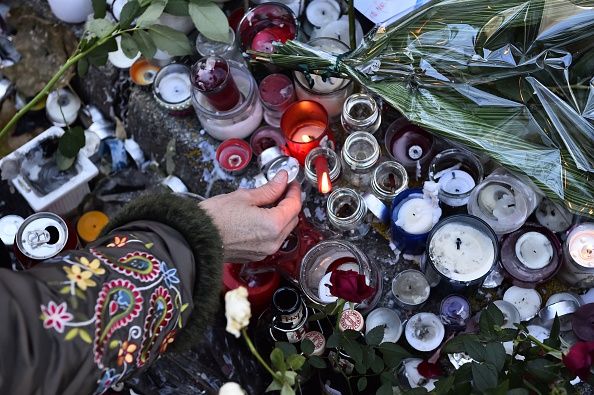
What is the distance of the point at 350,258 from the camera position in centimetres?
144

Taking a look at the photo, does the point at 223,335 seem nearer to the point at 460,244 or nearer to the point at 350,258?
the point at 350,258

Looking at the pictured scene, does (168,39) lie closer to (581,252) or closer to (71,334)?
(71,334)

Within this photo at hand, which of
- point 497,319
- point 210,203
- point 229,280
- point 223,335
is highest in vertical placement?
point 210,203

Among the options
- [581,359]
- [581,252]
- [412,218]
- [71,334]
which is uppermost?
[71,334]

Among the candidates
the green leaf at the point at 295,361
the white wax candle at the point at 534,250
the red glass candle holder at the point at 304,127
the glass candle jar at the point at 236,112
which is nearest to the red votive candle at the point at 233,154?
the glass candle jar at the point at 236,112

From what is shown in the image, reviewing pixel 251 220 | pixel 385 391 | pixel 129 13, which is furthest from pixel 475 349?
pixel 129 13

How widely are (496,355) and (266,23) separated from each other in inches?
40.4

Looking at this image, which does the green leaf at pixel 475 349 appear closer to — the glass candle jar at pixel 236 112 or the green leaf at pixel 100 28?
the glass candle jar at pixel 236 112

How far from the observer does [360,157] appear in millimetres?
1497

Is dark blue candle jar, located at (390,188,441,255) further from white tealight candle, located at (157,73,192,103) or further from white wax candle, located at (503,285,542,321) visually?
white tealight candle, located at (157,73,192,103)

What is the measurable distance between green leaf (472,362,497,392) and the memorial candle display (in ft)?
1.44

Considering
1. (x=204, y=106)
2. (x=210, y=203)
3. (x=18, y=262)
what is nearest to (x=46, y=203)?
(x=18, y=262)

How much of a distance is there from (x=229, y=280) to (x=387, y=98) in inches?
21.6

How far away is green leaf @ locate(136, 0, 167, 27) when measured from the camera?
146 cm
